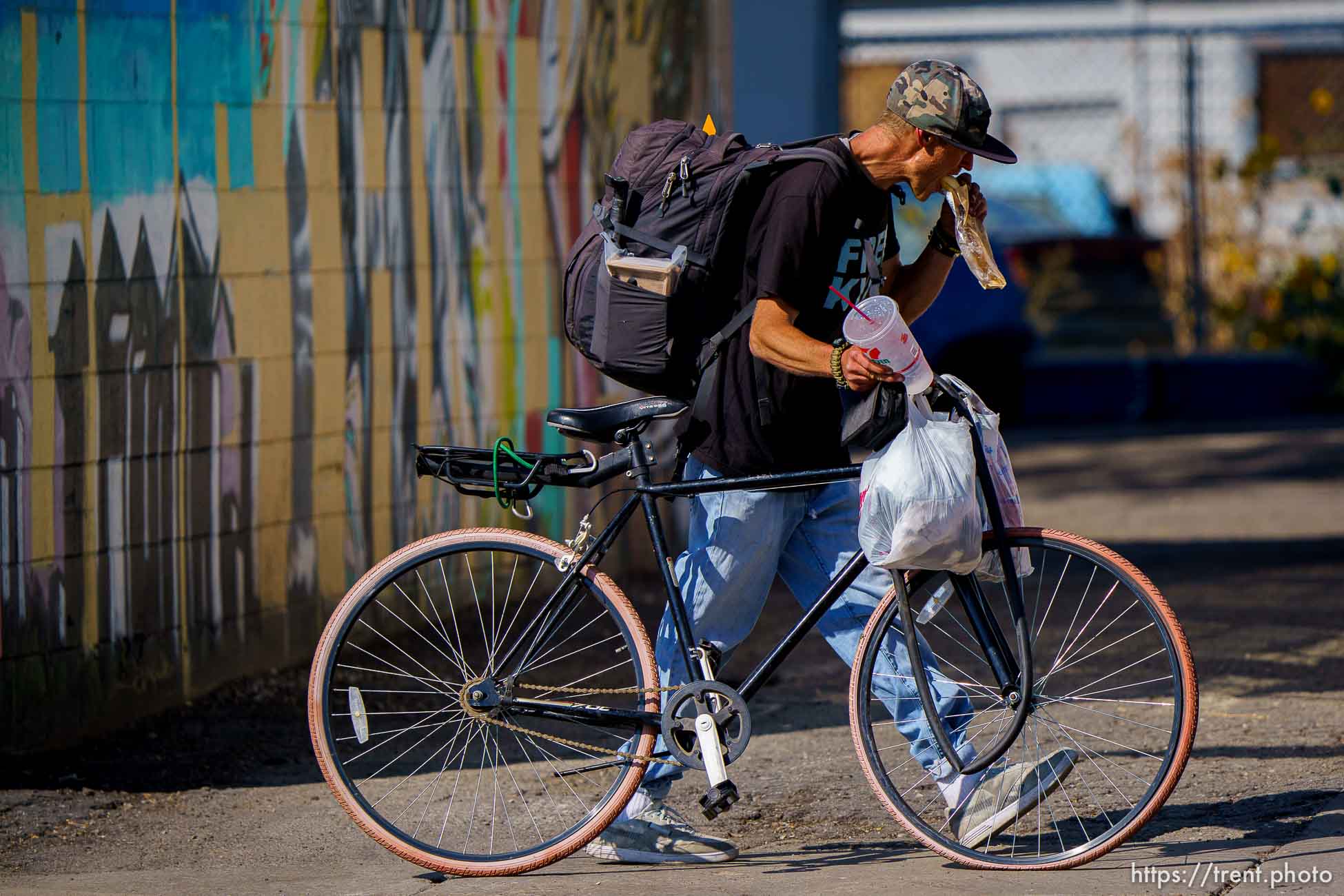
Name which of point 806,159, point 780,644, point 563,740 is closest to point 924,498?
point 780,644

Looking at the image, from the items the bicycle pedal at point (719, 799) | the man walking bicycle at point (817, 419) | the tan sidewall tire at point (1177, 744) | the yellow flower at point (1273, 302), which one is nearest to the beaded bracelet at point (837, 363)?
the man walking bicycle at point (817, 419)

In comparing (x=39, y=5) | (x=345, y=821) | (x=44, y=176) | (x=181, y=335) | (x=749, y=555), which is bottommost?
(x=345, y=821)

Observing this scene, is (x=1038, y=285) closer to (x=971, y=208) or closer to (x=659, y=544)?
(x=971, y=208)

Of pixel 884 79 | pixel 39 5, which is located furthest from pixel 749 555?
pixel 884 79

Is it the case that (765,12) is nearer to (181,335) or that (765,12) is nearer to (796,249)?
(181,335)

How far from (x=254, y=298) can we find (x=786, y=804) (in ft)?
7.82

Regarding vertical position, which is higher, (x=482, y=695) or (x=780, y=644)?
(x=780, y=644)

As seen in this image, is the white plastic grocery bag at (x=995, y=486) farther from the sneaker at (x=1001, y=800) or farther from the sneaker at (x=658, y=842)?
the sneaker at (x=658, y=842)

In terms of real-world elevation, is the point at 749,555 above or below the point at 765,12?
below

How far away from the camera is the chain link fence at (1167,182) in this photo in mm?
12898

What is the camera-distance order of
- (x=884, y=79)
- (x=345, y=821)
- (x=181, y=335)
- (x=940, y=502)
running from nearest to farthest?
(x=940, y=502) < (x=345, y=821) < (x=181, y=335) < (x=884, y=79)

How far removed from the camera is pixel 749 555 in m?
4.21

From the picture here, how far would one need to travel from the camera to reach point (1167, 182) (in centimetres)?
1747

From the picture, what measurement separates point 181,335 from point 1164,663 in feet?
10.5
